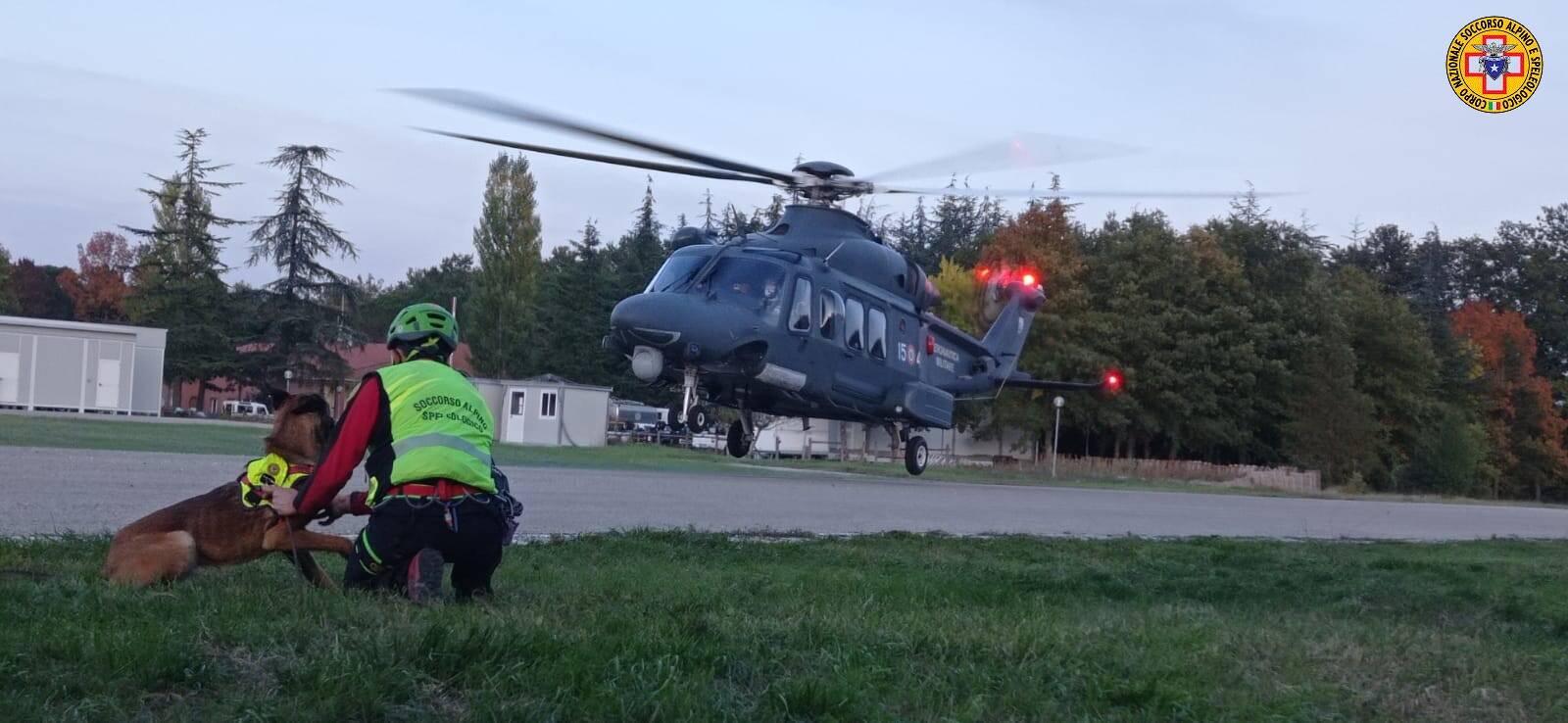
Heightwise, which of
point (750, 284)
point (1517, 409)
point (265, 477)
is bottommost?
point (265, 477)

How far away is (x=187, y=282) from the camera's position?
68.7m

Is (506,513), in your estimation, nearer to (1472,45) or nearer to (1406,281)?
(1472,45)

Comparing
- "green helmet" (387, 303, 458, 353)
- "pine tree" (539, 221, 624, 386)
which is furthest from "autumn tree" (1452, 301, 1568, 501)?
"green helmet" (387, 303, 458, 353)

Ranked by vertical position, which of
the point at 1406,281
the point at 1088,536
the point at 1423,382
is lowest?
the point at 1088,536

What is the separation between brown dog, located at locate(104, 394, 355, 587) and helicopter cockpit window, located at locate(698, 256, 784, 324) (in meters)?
14.9

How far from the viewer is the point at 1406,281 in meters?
85.9

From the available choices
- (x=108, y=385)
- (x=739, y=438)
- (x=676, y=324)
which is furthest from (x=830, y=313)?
(x=108, y=385)

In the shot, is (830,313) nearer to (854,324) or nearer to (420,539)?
(854,324)

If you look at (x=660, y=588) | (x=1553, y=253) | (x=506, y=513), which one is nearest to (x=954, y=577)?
(x=660, y=588)

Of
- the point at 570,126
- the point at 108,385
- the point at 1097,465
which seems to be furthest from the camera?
the point at 108,385

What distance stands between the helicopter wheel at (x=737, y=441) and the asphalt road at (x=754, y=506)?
3.40 feet

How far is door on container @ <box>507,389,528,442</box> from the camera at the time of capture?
1925 inches

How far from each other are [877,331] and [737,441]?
11.9 feet

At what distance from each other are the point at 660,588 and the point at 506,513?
1.52 m
